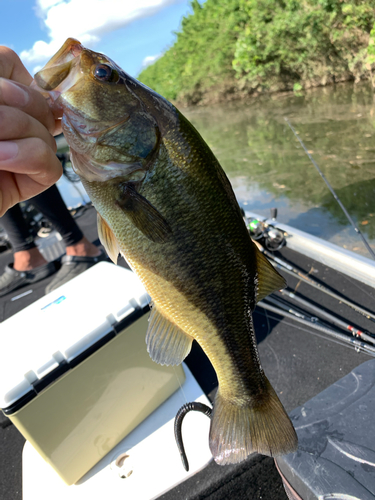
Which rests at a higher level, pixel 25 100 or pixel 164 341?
pixel 25 100

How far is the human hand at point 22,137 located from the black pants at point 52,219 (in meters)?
1.99

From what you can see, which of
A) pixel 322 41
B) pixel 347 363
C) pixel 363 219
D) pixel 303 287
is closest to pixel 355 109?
pixel 322 41

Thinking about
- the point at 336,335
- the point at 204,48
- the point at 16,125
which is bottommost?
the point at 336,335

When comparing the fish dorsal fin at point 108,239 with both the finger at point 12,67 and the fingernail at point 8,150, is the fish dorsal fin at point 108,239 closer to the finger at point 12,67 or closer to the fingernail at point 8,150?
the fingernail at point 8,150

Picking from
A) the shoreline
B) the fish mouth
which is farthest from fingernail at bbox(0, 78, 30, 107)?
the shoreline

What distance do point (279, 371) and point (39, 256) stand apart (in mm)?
3180

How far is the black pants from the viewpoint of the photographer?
125 inches

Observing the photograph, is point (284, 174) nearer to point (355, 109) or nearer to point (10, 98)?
point (355, 109)

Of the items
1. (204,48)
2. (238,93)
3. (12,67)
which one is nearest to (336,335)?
(12,67)

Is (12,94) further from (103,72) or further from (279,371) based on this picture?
(279,371)

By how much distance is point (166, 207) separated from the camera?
45.1 inches

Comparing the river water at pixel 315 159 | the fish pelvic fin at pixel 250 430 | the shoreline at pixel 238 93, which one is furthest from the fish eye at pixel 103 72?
the shoreline at pixel 238 93

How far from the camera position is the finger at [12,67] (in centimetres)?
110

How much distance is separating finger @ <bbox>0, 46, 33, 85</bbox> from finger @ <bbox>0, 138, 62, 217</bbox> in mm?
330
